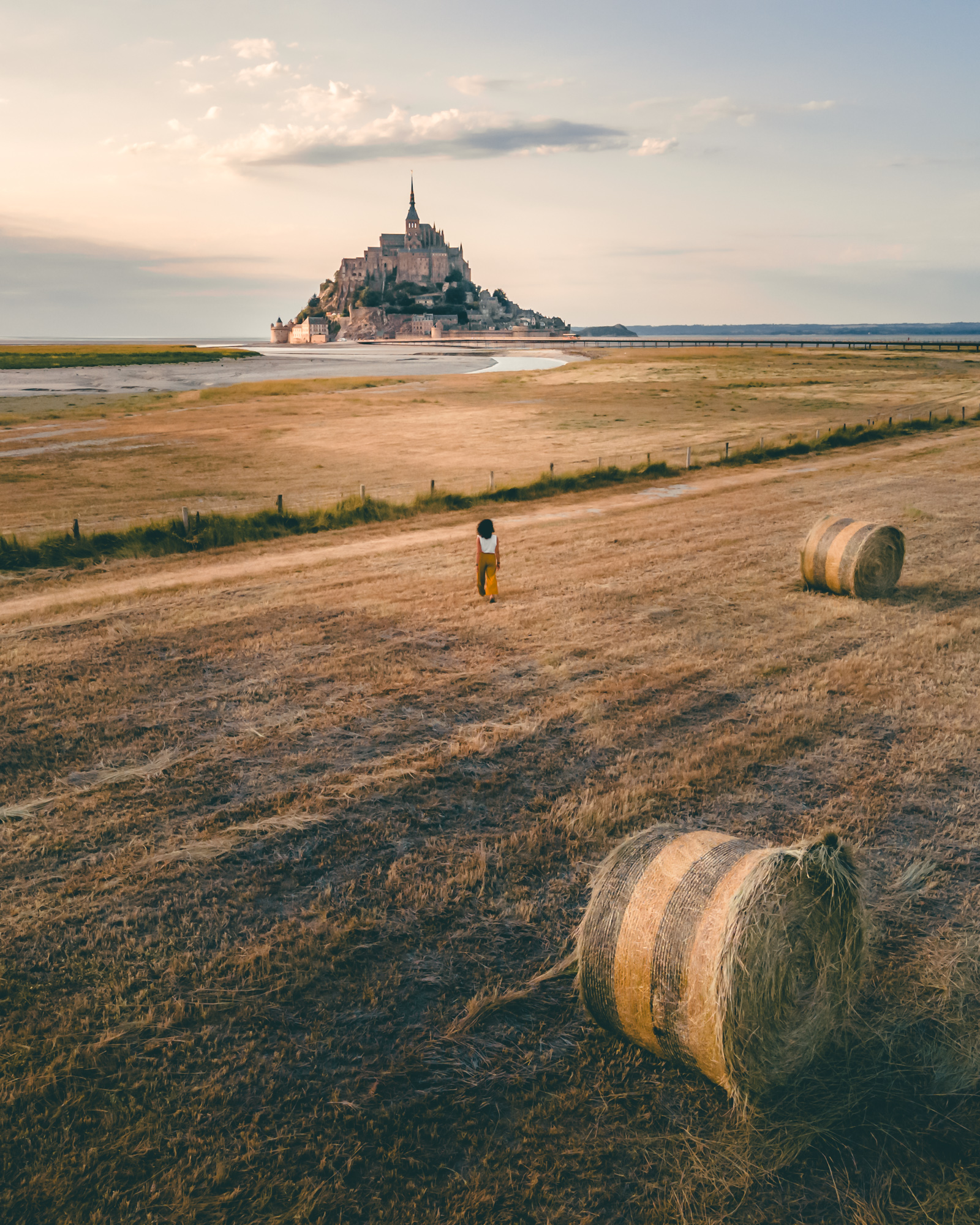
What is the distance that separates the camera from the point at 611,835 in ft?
25.1

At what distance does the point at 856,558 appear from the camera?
1459 centimetres

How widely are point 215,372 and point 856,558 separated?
14612 cm

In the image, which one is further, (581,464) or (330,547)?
(581,464)

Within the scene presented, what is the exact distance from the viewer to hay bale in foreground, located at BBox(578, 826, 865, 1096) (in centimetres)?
481

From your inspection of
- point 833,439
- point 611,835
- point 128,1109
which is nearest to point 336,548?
point 611,835

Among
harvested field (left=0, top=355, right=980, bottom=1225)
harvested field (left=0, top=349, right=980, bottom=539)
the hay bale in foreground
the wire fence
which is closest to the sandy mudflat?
harvested field (left=0, top=349, right=980, bottom=539)

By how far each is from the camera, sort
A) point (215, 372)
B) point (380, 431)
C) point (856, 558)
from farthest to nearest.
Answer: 1. point (215, 372)
2. point (380, 431)
3. point (856, 558)

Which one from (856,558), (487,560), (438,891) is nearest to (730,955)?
(438,891)

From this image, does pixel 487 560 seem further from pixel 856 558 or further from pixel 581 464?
pixel 581 464

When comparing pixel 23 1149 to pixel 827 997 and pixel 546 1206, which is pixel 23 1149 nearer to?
pixel 546 1206

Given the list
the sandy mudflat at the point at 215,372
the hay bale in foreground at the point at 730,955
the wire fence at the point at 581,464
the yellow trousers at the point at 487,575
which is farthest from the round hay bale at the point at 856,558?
the sandy mudflat at the point at 215,372

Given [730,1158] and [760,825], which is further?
[760,825]

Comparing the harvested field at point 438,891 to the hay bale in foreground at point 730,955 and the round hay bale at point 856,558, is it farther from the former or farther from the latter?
the round hay bale at point 856,558

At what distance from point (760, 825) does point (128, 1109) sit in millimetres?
5490
